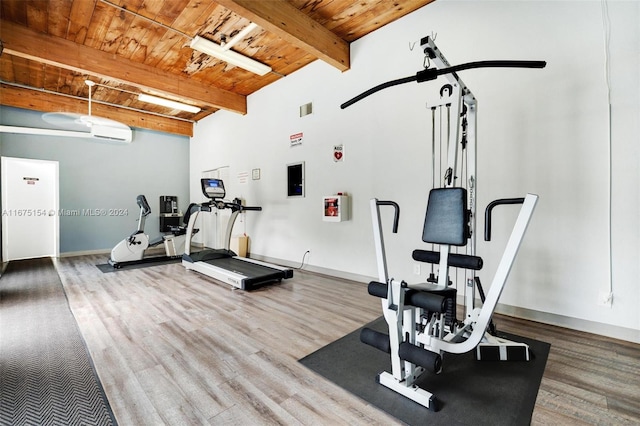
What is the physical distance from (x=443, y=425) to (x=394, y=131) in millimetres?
3072

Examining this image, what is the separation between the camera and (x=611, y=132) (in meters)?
2.30

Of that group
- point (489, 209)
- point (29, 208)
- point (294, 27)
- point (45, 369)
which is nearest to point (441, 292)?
point (489, 209)

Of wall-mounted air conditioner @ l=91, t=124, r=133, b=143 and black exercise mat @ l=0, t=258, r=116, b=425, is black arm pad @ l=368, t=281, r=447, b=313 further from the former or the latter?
wall-mounted air conditioner @ l=91, t=124, r=133, b=143

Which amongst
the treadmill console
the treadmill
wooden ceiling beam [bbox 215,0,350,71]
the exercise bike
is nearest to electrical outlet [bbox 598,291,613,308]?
the treadmill

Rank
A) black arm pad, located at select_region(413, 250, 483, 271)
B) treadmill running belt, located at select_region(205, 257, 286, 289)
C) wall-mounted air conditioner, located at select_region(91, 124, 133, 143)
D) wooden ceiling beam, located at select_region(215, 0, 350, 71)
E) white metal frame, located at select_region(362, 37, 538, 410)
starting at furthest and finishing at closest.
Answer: wall-mounted air conditioner, located at select_region(91, 124, 133, 143), treadmill running belt, located at select_region(205, 257, 286, 289), wooden ceiling beam, located at select_region(215, 0, 350, 71), black arm pad, located at select_region(413, 250, 483, 271), white metal frame, located at select_region(362, 37, 538, 410)

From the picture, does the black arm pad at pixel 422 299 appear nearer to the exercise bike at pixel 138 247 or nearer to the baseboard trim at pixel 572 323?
the baseboard trim at pixel 572 323

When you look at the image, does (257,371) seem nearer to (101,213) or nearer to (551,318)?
(551,318)

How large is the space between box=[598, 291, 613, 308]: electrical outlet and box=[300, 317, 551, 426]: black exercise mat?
680mm

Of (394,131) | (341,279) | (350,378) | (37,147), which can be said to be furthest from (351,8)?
(37,147)

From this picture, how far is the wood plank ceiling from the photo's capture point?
10.8ft

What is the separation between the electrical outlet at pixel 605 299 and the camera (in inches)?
91.0

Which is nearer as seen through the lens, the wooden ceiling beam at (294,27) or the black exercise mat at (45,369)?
the black exercise mat at (45,369)

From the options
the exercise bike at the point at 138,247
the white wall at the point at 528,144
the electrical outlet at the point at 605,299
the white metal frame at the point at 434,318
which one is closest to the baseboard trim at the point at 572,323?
the white wall at the point at 528,144

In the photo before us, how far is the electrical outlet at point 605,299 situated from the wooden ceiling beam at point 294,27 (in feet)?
12.7
